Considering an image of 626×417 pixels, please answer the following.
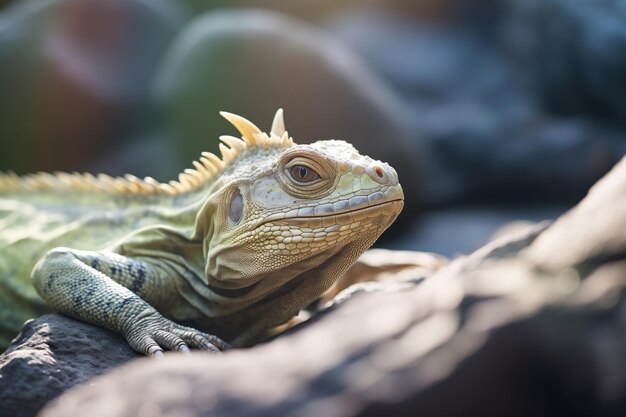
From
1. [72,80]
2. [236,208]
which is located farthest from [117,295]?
[72,80]

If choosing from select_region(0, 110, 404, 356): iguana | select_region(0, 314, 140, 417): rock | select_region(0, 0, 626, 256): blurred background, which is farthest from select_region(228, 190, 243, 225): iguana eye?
select_region(0, 0, 626, 256): blurred background

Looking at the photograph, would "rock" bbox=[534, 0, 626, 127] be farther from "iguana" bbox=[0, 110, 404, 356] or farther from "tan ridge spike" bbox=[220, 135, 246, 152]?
"tan ridge spike" bbox=[220, 135, 246, 152]

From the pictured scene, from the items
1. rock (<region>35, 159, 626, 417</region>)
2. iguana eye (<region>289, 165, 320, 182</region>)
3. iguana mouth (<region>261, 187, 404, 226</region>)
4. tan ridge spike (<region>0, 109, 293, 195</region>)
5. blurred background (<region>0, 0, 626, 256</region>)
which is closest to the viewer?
rock (<region>35, 159, 626, 417</region>)

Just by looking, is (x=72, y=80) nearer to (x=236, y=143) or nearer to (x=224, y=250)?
(x=236, y=143)

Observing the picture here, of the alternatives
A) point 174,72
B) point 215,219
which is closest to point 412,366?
point 215,219

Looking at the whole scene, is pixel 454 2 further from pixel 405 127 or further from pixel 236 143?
pixel 236 143
